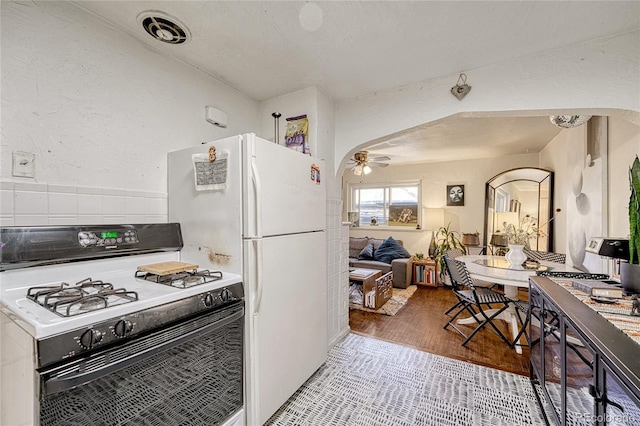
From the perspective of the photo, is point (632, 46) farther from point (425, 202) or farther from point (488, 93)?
point (425, 202)

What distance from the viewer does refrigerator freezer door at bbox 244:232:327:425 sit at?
4.93 ft

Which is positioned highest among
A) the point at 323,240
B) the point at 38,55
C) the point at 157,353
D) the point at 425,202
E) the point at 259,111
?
the point at 259,111

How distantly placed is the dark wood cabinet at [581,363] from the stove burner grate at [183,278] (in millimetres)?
1596

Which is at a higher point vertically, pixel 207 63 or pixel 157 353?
pixel 207 63

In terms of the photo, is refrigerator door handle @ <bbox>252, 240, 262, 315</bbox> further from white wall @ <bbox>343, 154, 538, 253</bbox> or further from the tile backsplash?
white wall @ <bbox>343, 154, 538, 253</bbox>

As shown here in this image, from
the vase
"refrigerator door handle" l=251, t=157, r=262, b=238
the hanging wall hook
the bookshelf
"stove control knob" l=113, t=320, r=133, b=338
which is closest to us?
Answer: "stove control knob" l=113, t=320, r=133, b=338

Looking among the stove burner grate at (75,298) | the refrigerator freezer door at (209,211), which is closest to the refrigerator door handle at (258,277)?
the refrigerator freezer door at (209,211)

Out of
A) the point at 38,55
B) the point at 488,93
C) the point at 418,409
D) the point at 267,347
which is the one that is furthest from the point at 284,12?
the point at 418,409

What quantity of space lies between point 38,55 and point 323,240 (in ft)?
6.22

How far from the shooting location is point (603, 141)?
235 centimetres

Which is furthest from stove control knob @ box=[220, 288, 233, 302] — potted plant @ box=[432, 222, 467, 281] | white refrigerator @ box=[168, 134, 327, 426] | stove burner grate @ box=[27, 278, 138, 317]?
potted plant @ box=[432, 222, 467, 281]

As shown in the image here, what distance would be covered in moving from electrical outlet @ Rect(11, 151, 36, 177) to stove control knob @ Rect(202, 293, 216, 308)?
3.35 ft

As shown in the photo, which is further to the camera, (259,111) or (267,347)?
(259,111)

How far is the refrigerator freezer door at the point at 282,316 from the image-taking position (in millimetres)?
1502
